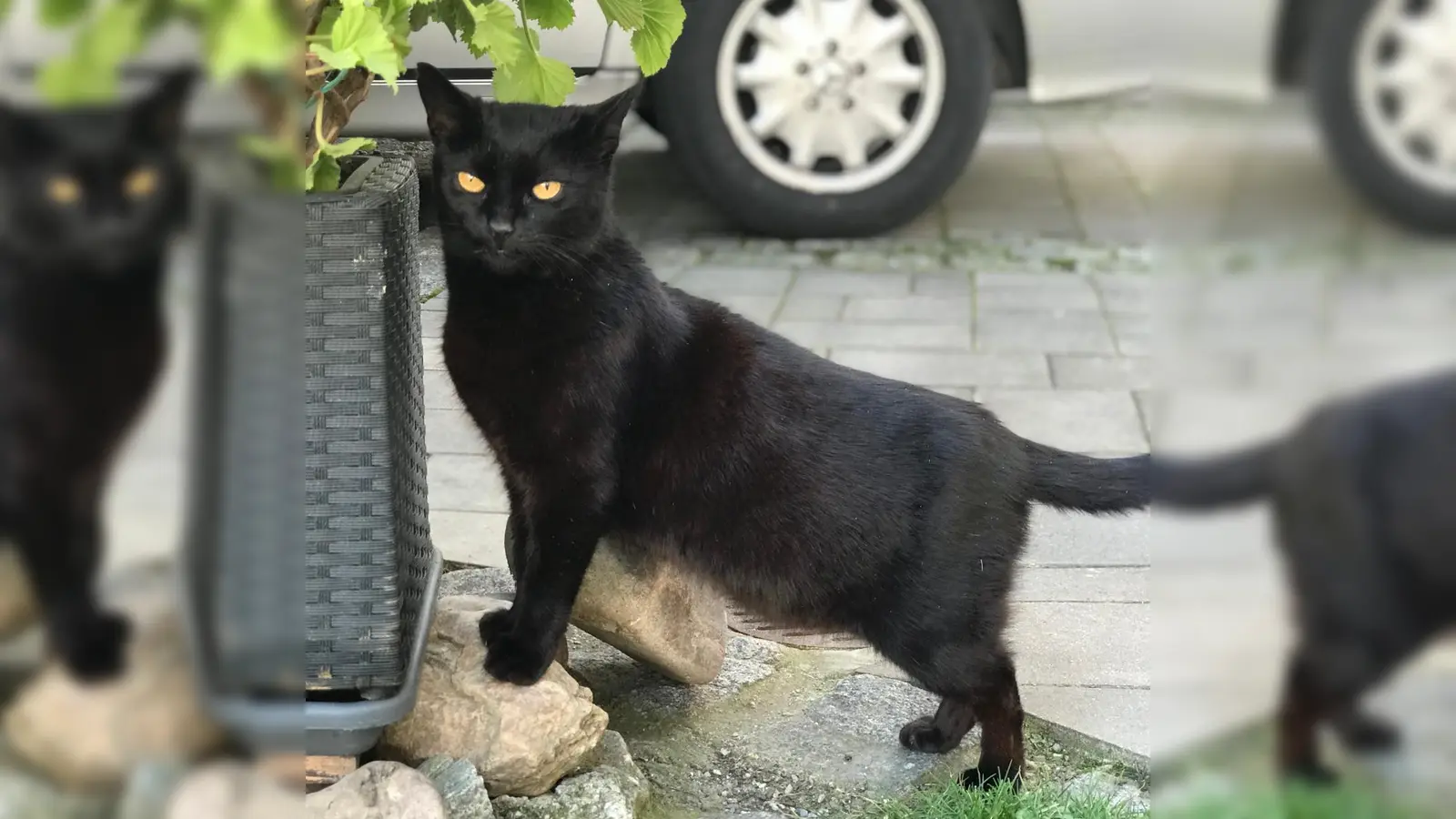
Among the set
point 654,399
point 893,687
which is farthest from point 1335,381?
point 893,687

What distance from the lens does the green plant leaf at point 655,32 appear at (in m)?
1.88

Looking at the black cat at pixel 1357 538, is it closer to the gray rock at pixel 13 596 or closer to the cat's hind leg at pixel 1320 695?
the cat's hind leg at pixel 1320 695

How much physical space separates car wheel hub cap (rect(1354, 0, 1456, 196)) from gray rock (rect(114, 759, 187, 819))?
1.69 ft

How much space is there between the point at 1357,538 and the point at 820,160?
4.31 meters

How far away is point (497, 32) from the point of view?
165 centimetres

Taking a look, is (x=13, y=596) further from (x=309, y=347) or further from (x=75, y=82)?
(x=309, y=347)

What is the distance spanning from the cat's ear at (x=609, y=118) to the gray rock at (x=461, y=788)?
1.04 m

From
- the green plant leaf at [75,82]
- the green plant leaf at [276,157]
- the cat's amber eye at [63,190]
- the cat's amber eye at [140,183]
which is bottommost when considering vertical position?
the green plant leaf at [276,157]

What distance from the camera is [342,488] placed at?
1623mm

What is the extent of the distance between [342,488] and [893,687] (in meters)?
1.18

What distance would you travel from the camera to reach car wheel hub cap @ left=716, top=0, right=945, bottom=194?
428 centimetres

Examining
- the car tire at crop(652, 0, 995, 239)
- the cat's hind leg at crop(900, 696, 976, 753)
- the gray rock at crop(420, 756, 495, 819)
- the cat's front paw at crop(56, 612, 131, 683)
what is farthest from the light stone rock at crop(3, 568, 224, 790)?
the car tire at crop(652, 0, 995, 239)

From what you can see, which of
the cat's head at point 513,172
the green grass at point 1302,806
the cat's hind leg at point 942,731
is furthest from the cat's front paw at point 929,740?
the green grass at point 1302,806

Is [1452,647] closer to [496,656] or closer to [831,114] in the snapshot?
[496,656]
